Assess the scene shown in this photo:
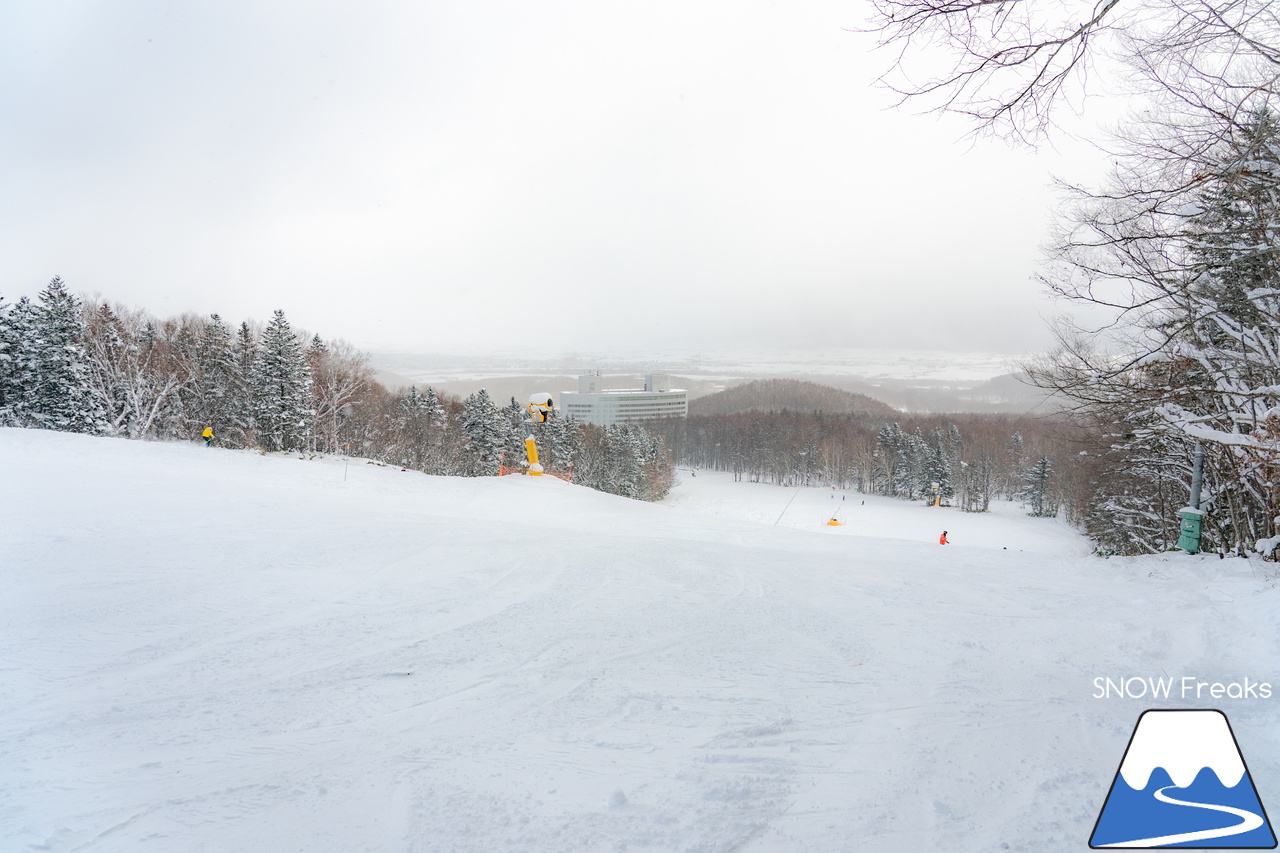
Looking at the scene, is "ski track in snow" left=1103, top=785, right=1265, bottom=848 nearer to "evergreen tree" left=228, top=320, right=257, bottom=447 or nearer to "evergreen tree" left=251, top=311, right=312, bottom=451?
"evergreen tree" left=251, top=311, right=312, bottom=451

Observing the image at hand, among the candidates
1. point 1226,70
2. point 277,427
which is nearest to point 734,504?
point 277,427

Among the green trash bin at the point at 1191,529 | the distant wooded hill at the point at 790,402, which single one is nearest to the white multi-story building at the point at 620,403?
the distant wooded hill at the point at 790,402

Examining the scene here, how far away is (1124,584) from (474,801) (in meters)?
6.74

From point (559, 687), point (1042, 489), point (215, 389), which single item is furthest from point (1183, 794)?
point (1042, 489)

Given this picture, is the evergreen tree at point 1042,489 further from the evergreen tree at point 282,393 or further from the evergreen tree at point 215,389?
the evergreen tree at point 215,389

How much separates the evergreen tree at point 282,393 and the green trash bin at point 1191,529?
31.9 metres

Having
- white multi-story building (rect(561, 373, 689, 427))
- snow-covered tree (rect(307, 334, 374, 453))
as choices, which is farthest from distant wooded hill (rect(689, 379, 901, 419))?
snow-covered tree (rect(307, 334, 374, 453))

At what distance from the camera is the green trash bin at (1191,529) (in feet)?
24.0

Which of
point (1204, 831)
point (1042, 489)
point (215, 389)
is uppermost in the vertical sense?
point (215, 389)

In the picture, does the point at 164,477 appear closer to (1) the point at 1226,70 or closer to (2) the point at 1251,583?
(1) the point at 1226,70

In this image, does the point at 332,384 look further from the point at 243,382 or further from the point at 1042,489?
the point at 1042,489

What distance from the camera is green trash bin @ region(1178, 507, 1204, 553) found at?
7.32 metres

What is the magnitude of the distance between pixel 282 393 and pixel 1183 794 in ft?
108

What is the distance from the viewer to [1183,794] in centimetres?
200
